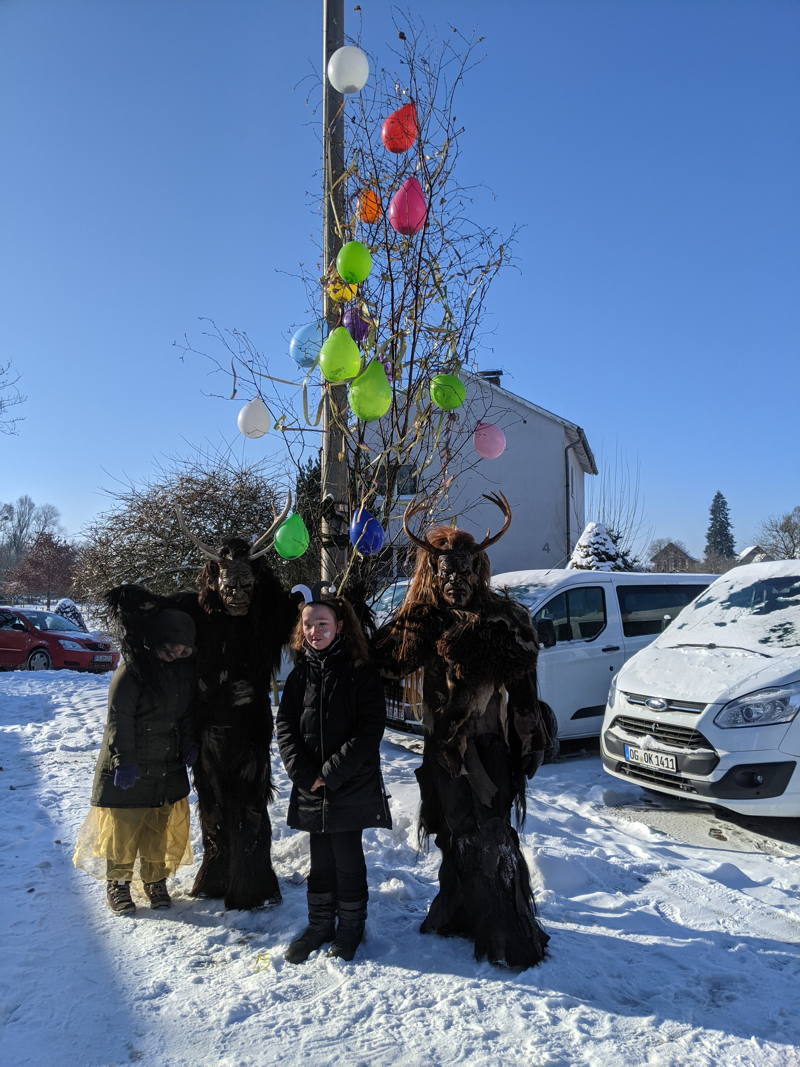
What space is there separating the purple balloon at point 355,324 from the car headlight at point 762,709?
3.55m

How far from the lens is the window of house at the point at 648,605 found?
7.84m

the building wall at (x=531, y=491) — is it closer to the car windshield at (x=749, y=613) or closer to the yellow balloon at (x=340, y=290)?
the car windshield at (x=749, y=613)

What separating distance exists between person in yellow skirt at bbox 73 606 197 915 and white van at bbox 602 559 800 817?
3.48 metres

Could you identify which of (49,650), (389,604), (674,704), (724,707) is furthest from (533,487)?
(724,707)

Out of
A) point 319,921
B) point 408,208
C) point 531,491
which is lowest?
point 319,921

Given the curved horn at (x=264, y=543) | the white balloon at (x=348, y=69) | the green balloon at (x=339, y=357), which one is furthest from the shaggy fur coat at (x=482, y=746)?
the white balloon at (x=348, y=69)

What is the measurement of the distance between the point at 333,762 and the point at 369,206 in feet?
10.2

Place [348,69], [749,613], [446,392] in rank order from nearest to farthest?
[348,69]
[446,392]
[749,613]

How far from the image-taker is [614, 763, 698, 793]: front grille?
5133mm

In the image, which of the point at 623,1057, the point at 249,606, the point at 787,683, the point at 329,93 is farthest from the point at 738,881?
the point at 329,93

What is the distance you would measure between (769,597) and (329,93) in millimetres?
5203

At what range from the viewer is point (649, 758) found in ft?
17.7

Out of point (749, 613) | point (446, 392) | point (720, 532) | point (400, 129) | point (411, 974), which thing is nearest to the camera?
point (411, 974)

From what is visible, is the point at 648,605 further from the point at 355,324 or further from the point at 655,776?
the point at 355,324
